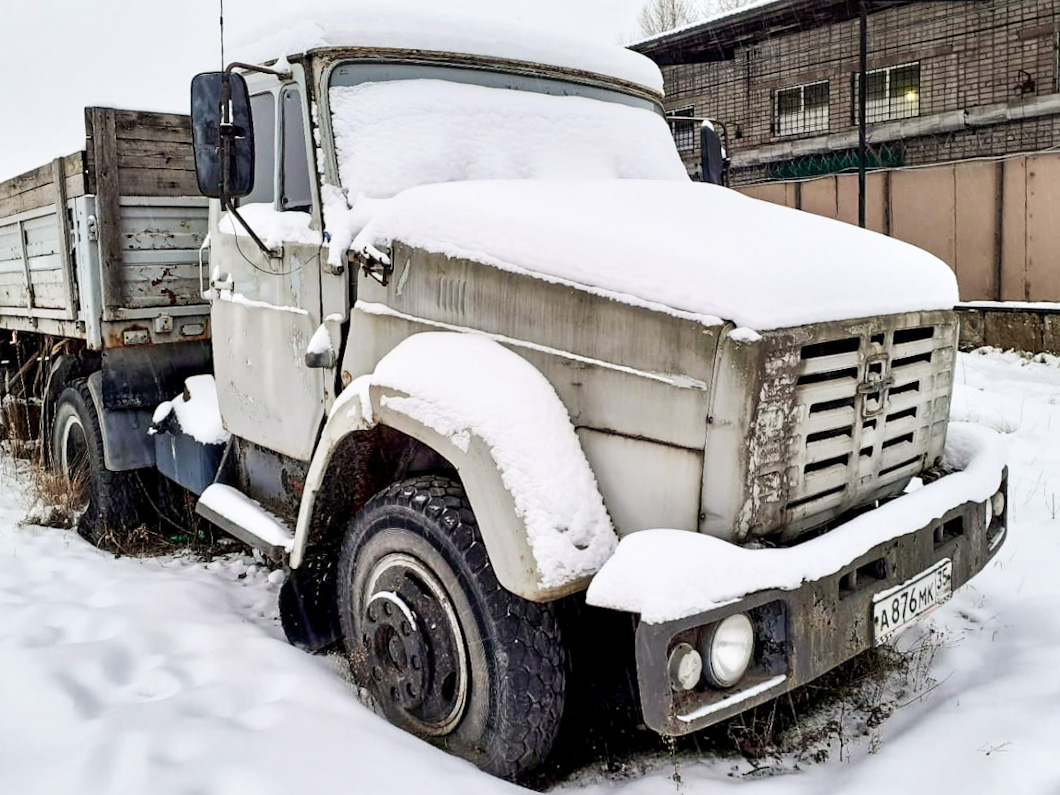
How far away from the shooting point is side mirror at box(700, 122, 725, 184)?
4.68 m

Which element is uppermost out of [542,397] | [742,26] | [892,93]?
[742,26]

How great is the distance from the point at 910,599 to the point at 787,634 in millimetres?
556

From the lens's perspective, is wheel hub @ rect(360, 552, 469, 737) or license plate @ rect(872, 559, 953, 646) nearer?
license plate @ rect(872, 559, 953, 646)

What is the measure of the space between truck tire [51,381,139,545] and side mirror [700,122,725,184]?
3600 millimetres

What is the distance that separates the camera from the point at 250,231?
3.26 m

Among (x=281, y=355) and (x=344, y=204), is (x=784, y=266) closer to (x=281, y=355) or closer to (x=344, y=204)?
(x=344, y=204)

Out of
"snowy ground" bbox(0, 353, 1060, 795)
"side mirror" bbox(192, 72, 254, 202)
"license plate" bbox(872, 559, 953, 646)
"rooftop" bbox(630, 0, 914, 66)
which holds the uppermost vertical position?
"rooftop" bbox(630, 0, 914, 66)

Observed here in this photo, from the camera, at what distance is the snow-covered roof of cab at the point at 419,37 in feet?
10.2

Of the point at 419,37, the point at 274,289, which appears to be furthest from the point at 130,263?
the point at 419,37

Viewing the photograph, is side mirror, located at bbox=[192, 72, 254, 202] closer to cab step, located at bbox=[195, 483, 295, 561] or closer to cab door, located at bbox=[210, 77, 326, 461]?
cab door, located at bbox=[210, 77, 326, 461]

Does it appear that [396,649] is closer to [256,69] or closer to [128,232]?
[256,69]

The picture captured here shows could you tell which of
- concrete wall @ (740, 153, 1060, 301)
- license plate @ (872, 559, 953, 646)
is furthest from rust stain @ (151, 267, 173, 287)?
concrete wall @ (740, 153, 1060, 301)

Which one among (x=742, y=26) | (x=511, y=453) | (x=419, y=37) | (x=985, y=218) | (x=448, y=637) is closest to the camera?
(x=511, y=453)

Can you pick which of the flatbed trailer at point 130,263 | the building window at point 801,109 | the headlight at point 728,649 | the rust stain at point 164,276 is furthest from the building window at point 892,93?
the headlight at point 728,649
